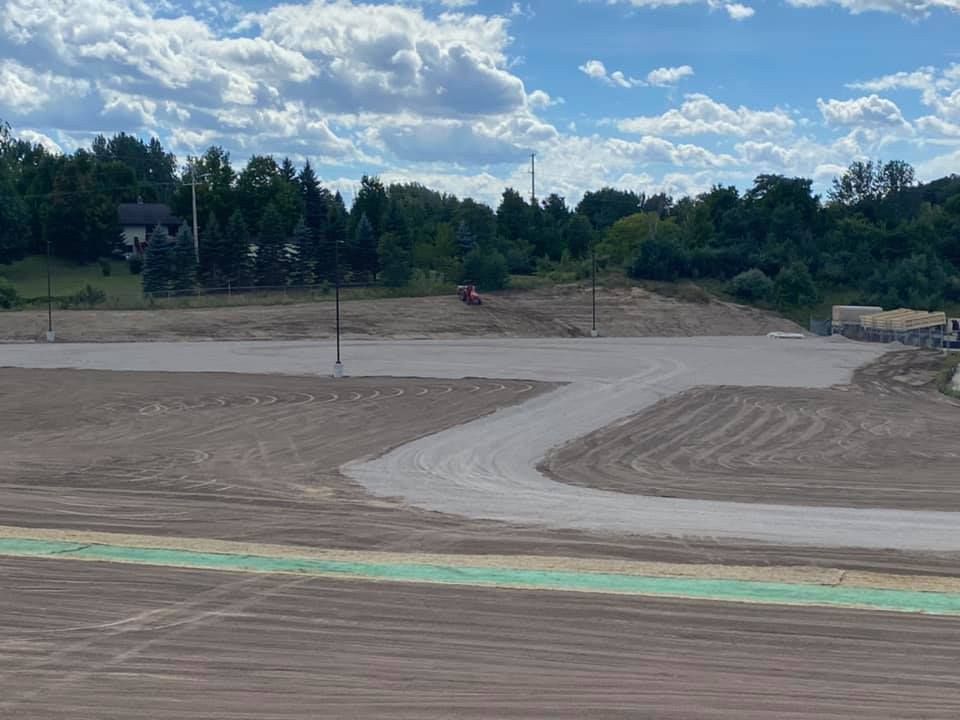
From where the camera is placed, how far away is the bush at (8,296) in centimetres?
7131

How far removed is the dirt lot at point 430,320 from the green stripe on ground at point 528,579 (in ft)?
165

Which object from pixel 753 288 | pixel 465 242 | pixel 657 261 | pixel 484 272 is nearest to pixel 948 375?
pixel 753 288

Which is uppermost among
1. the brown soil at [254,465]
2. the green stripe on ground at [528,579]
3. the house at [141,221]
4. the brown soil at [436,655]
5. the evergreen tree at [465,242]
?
the house at [141,221]

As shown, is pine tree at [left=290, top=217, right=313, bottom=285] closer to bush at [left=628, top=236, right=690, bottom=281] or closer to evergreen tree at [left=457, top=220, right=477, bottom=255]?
evergreen tree at [left=457, top=220, right=477, bottom=255]

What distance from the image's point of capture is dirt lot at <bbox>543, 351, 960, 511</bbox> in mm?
19281

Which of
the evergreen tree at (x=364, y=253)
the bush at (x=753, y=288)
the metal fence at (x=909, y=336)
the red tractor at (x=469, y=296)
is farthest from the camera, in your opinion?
the bush at (x=753, y=288)

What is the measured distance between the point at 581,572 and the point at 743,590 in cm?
195

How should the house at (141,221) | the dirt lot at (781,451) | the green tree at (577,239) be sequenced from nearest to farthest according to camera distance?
the dirt lot at (781,451) < the house at (141,221) < the green tree at (577,239)

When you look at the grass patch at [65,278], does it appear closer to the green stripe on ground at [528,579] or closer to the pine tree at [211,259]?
the pine tree at [211,259]

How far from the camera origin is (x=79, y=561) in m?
13.1

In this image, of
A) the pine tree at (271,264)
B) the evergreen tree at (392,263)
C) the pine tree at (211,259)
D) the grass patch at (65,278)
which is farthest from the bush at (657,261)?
the grass patch at (65,278)

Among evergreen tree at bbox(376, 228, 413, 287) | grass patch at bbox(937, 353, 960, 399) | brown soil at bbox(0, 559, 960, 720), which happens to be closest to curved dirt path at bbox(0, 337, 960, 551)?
grass patch at bbox(937, 353, 960, 399)

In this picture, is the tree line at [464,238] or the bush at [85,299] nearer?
the bush at [85,299]

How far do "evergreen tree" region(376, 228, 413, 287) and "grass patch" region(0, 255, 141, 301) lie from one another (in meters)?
18.7
